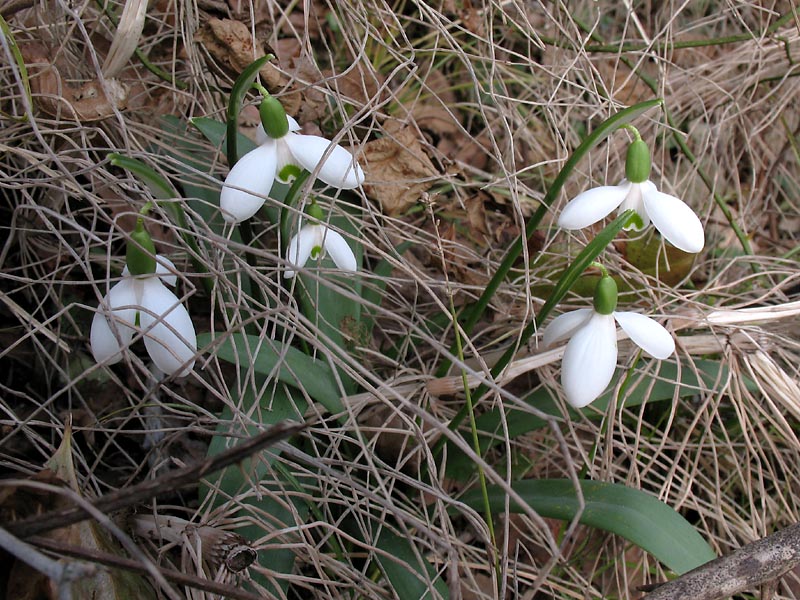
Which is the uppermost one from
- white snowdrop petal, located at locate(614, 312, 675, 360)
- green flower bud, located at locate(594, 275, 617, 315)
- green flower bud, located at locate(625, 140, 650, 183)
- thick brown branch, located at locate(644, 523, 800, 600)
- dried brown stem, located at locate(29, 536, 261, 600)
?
green flower bud, located at locate(625, 140, 650, 183)

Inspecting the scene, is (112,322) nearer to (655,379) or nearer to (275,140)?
(275,140)

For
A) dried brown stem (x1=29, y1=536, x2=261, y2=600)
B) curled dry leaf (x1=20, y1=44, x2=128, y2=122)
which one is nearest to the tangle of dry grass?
curled dry leaf (x1=20, y1=44, x2=128, y2=122)

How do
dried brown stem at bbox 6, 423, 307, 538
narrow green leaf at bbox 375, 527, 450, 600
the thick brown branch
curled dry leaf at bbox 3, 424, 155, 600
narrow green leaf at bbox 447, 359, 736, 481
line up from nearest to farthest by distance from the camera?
dried brown stem at bbox 6, 423, 307, 538, curled dry leaf at bbox 3, 424, 155, 600, the thick brown branch, narrow green leaf at bbox 375, 527, 450, 600, narrow green leaf at bbox 447, 359, 736, 481

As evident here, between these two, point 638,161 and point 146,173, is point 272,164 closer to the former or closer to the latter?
point 146,173

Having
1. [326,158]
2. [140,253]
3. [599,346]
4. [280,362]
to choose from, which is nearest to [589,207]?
[599,346]

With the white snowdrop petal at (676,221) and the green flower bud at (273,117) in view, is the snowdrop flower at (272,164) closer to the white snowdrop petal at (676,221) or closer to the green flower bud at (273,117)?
the green flower bud at (273,117)

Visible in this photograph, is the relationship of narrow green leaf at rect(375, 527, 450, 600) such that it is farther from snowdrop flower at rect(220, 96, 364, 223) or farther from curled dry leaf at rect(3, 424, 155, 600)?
snowdrop flower at rect(220, 96, 364, 223)

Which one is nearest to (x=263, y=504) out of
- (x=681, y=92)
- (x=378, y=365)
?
(x=378, y=365)
